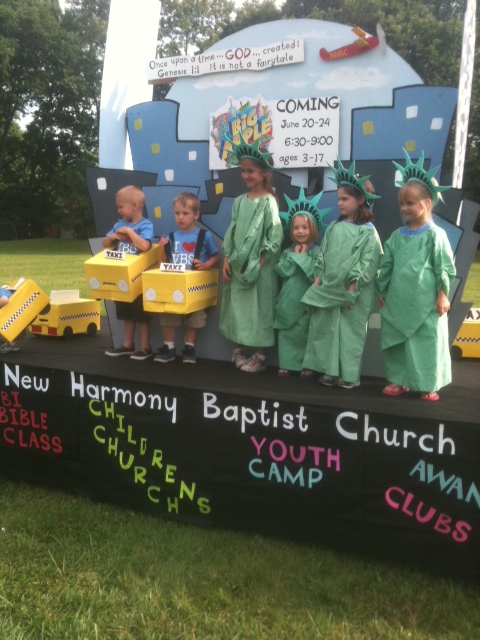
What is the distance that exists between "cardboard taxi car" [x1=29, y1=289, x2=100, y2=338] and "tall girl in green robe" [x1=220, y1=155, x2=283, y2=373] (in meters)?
1.57

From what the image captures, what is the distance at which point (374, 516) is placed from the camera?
2.80m

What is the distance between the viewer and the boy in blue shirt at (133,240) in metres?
3.85

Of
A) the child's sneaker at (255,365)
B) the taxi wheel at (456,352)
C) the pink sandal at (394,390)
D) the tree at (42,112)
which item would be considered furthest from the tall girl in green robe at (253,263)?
the tree at (42,112)

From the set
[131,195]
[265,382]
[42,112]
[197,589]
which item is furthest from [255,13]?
[197,589]

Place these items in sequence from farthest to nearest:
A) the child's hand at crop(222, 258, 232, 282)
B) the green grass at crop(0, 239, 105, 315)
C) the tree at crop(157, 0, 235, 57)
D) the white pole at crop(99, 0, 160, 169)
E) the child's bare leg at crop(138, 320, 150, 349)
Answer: the tree at crop(157, 0, 235, 57) → the green grass at crop(0, 239, 105, 315) → the white pole at crop(99, 0, 160, 169) → the child's bare leg at crop(138, 320, 150, 349) → the child's hand at crop(222, 258, 232, 282)

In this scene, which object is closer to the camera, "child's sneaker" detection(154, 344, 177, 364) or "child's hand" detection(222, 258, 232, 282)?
"child's hand" detection(222, 258, 232, 282)

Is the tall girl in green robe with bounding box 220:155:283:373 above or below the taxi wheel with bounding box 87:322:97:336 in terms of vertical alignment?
above

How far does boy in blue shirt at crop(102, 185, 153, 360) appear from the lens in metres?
3.85

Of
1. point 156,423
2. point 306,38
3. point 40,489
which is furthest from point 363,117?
point 40,489

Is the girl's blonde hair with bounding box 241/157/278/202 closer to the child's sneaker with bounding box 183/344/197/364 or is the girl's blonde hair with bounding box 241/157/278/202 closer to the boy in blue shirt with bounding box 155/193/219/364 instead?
the boy in blue shirt with bounding box 155/193/219/364

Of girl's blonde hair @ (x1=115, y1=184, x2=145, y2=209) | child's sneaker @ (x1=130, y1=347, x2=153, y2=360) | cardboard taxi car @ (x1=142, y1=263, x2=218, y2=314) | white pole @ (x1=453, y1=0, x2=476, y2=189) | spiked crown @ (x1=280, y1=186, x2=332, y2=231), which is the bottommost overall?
child's sneaker @ (x1=130, y1=347, x2=153, y2=360)

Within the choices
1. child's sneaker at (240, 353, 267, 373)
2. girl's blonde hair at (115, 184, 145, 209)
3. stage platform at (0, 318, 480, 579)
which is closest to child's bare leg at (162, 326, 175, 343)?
stage platform at (0, 318, 480, 579)

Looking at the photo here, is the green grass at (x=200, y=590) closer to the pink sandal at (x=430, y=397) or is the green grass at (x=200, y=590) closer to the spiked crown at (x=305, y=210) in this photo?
the pink sandal at (x=430, y=397)

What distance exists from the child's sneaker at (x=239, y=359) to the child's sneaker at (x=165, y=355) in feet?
1.25
